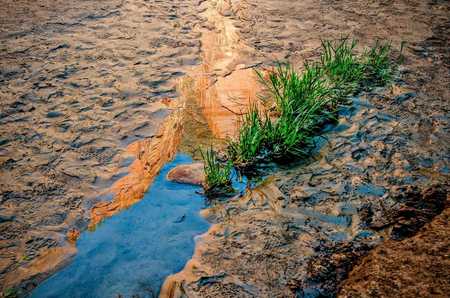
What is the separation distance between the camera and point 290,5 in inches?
201

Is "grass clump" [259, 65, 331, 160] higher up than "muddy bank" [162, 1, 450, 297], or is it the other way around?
"grass clump" [259, 65, 331, 160]

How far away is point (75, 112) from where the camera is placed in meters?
3.12

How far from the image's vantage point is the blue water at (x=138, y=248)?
1.93 metres

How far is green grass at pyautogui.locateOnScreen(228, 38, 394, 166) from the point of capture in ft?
9.02

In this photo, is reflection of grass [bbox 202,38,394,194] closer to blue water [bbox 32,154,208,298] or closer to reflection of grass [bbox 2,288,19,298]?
blue water [bbox 32,154,208,298]

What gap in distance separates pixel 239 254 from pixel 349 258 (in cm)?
57

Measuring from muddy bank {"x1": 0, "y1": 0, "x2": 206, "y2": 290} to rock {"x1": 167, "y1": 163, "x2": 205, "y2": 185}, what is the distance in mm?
159

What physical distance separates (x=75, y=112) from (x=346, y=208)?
2.22m

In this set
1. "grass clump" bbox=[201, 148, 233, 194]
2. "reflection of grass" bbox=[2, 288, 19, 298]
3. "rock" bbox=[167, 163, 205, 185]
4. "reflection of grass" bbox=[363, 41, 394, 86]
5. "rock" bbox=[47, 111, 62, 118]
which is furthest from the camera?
"reflection of grass" bbox=[363, 41, 394, 86]

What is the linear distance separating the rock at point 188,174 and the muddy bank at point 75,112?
0.16 meters

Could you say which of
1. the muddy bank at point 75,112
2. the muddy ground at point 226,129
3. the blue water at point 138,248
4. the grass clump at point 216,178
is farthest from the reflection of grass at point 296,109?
the muddy bank at point 75,112

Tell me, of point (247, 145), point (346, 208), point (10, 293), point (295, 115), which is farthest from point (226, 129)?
point (10, 293)

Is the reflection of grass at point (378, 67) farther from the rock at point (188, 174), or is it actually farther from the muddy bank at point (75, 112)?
the rock at point (188, 174)

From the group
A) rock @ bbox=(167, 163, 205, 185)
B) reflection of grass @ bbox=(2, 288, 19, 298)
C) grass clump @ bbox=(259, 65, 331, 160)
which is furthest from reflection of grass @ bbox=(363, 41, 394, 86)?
reflection of grass @ bbox=(2, 288, 19, 298)
